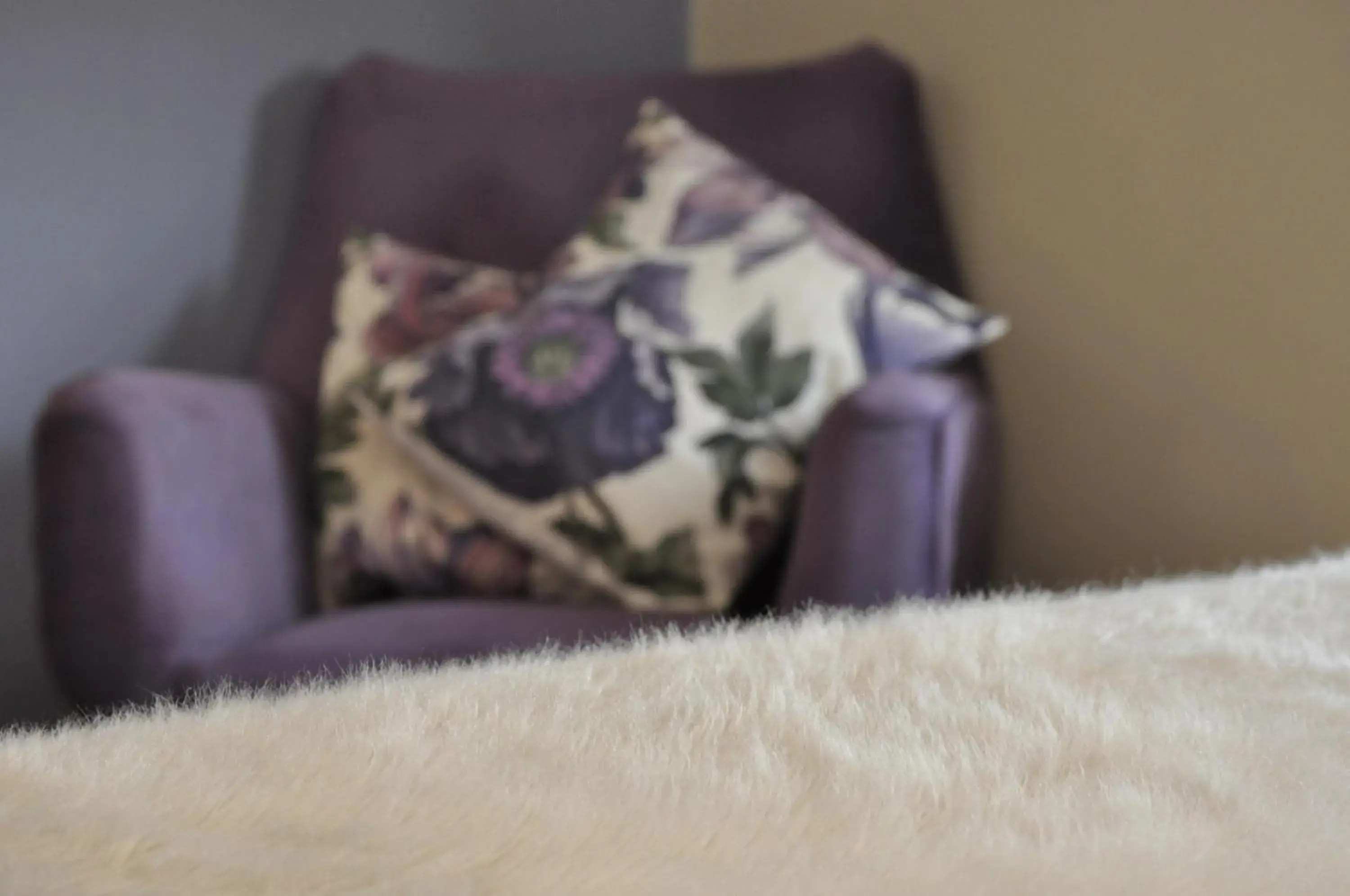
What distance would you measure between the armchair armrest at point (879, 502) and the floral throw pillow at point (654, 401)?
140 mm

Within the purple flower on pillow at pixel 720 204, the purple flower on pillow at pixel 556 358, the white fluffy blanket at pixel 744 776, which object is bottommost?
the purple flower on pillow at pixel 556 358

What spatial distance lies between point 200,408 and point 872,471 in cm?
74

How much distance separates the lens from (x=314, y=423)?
5.55 feet

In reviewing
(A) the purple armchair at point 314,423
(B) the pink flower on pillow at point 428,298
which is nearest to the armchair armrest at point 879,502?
(A) the purple armchair at point 314,423

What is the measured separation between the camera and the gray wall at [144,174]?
1.75 metres

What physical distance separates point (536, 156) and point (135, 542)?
2.94 feet

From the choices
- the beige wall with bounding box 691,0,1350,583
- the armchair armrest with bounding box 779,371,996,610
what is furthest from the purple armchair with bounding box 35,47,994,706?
the beige wall with bounding box 691,0,1350,583

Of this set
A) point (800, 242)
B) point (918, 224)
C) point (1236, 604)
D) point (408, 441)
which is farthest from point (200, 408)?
point (1236, 604)

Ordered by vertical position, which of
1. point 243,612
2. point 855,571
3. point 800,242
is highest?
point 800,242

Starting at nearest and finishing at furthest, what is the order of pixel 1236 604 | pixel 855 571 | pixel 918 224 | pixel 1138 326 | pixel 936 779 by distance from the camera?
1. pixel 936 779
2. pixel 1236 604
3. pixel 855 571
4. pixel 1138 326
5. pixel 918 224

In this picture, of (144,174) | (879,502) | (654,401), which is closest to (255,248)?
(144,174)

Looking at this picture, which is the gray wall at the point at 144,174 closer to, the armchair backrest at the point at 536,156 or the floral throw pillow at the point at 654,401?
the armchair backrest at the point at 536,156

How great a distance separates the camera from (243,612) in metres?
1.33

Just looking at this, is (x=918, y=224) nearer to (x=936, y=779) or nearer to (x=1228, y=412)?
(x=1228, y=412)
